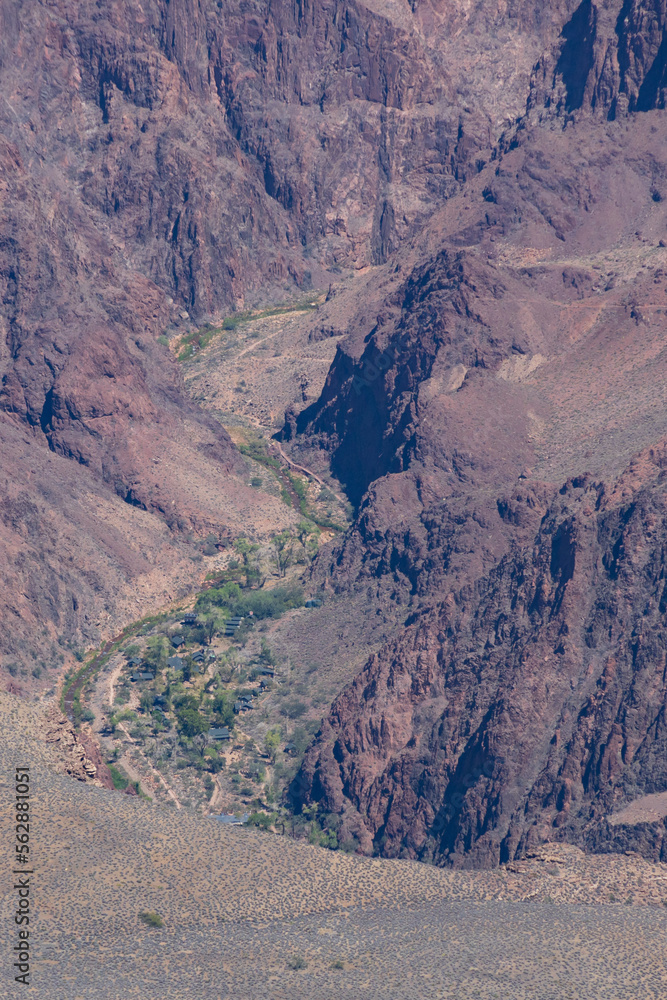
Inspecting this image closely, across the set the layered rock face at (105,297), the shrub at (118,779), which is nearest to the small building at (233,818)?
the shrub at (118,779)

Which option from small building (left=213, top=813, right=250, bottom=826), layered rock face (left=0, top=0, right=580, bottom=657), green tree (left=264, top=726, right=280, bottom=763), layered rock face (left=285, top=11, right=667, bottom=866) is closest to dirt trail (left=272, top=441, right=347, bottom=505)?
layered rock face (left=285, top=11, right=667, bottom=866)

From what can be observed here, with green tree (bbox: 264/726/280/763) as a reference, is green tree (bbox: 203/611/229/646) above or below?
above

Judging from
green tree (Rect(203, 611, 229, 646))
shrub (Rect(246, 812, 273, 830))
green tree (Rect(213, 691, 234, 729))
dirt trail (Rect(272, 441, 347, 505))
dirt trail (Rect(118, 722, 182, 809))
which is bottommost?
dirt trail (Rect(118, 722, 182, 809))

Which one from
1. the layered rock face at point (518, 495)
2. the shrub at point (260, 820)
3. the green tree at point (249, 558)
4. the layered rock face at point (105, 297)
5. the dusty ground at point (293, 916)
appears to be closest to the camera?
the dusty ground at point (293, 916)

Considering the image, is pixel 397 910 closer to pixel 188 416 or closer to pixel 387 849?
pixel 387 849

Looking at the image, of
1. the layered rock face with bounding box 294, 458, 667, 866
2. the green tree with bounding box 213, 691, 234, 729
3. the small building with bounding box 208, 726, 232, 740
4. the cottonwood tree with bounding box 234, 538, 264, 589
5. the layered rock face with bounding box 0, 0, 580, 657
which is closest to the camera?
the layered rock face with bounding box 294, 458, 667, 866

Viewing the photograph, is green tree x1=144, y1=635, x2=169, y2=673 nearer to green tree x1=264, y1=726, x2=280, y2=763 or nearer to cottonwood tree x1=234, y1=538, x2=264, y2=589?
cottonwood tree x1=234, y1=538, x2=264, y2=589

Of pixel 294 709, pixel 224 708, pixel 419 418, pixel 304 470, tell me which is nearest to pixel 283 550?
pixel 419 418

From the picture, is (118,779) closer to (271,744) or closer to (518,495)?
(271,744)

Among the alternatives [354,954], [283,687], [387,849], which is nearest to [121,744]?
[283,687]

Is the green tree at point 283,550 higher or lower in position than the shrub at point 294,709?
higher

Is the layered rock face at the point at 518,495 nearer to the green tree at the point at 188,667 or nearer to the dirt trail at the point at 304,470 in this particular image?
the dirt trail at the point at 304,470
